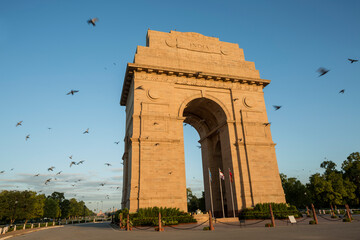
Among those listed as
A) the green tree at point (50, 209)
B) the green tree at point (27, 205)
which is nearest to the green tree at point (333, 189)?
the green tree at point (27, 205)

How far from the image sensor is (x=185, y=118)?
2888 cm

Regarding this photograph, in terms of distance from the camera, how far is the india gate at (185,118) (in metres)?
23.5

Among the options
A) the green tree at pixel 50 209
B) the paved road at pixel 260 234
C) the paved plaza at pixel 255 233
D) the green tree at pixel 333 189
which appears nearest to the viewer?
the paved road at pixel 260 234

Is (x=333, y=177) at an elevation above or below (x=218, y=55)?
below

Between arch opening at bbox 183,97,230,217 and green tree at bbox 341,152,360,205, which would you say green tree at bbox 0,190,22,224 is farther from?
green tree at bbox 341,152,360,205

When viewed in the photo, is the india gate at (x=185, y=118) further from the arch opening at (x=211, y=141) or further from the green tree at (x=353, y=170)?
the green tree at (x=353, y=170)

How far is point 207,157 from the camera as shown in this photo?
3372 cm

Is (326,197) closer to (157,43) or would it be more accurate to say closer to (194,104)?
(194,104)

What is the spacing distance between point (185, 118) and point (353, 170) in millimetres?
41322

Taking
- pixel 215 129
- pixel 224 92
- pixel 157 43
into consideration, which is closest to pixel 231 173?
pixel 215 129

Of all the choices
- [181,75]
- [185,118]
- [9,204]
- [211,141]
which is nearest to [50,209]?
[9,204]

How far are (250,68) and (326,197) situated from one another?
31000 millimetres

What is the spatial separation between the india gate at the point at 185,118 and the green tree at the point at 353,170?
3264cm

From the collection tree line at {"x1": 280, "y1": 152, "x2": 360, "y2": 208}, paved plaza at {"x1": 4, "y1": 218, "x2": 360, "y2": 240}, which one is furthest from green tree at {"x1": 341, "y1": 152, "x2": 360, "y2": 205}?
paved plaza at {"x1": 4, "y1": 218, "x2": 360, "y2": 240}
